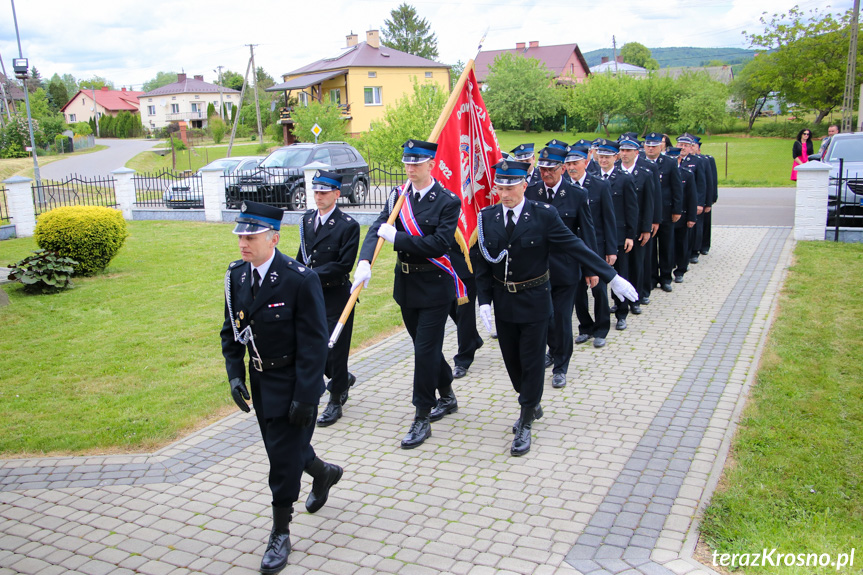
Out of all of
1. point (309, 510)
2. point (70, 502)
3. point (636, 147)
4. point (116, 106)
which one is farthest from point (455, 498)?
point (116, 106)

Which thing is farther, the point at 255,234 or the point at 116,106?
the point at 116,106

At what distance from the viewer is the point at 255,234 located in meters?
4.03

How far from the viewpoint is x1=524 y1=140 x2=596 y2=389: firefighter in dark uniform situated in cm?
705

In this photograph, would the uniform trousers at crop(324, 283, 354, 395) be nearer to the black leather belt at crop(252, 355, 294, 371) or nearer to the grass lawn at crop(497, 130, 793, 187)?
the black leather belt at crop(252, 355, 294, 371)

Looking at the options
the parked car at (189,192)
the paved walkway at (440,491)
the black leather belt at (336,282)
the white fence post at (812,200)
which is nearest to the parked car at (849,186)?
the white fence post at (812,200)

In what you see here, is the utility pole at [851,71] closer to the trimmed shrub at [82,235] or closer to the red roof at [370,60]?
the trimmed shrub at [82,235]

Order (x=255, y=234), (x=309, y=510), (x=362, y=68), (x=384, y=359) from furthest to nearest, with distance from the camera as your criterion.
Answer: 1. (x=362, y=68)
2. (x=384, y=359)
3. (x=309, y=510)
4. (x=255, y=234)

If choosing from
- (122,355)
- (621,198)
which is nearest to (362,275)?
(122,355)

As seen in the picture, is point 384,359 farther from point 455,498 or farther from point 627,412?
point 455,498

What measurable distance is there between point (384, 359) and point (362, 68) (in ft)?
166

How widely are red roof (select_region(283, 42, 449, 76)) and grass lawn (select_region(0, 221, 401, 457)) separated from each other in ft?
147

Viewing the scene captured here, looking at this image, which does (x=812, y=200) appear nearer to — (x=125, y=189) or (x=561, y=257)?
(x=561, y=257)

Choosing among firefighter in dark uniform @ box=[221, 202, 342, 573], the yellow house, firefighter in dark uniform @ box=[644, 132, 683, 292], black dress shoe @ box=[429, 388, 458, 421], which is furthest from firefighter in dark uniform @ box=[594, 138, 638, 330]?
the yellow house

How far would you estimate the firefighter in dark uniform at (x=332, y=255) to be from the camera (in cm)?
614
